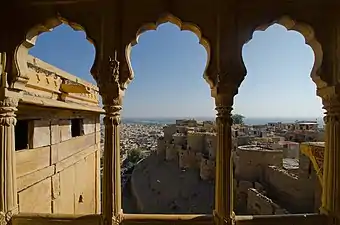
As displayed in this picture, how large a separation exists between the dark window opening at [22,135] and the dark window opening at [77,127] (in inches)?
85.8

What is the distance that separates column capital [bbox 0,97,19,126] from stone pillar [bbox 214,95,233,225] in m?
2.34

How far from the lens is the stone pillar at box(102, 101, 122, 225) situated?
337 cm

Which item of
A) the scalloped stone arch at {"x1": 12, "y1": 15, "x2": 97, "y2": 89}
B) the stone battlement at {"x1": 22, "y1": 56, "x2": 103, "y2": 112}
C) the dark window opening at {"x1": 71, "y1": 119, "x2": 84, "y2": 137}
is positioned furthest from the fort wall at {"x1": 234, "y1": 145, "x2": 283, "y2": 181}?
the scalloped stone arch at {"x1": 12, "y1": 15, "x2": 97, "y2": 89}

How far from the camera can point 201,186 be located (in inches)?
1204

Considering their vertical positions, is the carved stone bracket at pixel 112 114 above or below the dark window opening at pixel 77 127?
above

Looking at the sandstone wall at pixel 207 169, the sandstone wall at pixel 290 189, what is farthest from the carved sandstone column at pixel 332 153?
the sandstone wall at pixel 207 169

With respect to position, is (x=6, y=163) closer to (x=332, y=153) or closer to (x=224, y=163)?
(x=224, y=163)

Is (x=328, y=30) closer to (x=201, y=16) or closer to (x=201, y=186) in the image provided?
(x=201, y=16)

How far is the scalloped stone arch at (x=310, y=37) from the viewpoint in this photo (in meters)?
3.44

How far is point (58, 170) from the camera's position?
625 centimetres

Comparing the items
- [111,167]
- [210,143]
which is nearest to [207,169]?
[210,143]

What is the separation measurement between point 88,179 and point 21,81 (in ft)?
17.8

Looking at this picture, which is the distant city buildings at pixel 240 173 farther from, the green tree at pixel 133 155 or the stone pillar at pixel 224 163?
the green tree at pixel 133 155

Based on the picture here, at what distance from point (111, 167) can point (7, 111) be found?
135cm
